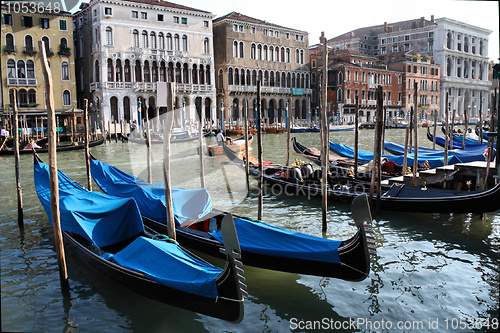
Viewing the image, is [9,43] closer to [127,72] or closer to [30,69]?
[30,69]

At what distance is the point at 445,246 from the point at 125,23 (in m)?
18.9

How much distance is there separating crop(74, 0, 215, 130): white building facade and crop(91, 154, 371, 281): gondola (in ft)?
49.0

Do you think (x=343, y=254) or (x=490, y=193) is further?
(x=490, y=193)

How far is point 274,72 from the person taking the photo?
2628cm

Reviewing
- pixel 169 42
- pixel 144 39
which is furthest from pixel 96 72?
pixel 169 42

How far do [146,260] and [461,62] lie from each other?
41158mm

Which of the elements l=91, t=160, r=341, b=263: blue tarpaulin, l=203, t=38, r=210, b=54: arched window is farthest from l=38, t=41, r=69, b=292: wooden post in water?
l=203, t=38, r=210, b=54: arched window

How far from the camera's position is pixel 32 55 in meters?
18.2

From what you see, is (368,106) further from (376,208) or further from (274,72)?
(376,208)

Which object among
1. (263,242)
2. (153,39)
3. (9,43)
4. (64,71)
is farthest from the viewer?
(153,39)

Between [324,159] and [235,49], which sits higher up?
[235,49]

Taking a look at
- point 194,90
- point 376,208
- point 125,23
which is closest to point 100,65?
point 125,23

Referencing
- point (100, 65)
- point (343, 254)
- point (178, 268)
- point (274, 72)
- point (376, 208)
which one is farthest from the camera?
point (274, 72)

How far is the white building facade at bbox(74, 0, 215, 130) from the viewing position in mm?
19875
